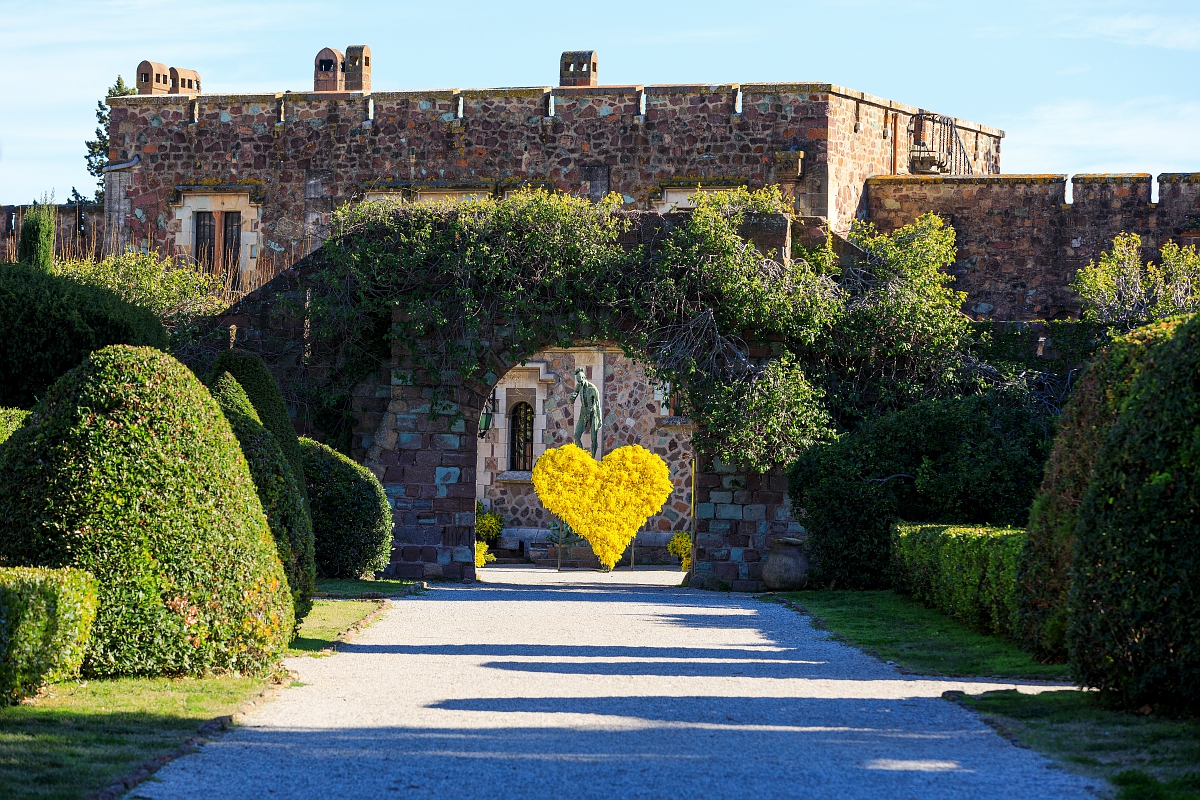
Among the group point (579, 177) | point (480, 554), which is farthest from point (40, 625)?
point (579, 177)

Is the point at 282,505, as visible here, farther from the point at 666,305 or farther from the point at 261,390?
the point at 666,305

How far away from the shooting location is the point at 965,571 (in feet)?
36.3

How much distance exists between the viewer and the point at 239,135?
2483 cm

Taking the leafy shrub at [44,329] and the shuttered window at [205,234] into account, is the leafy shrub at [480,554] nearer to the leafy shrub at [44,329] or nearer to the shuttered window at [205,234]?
the shuttered window at [205,234]

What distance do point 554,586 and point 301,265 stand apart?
537cm

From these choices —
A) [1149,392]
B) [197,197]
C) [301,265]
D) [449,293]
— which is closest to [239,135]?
[197,197]

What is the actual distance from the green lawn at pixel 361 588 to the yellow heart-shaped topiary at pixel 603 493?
6.80 metres

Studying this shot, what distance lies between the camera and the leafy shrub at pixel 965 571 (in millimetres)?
9844

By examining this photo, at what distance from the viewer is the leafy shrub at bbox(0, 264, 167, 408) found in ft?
49.7

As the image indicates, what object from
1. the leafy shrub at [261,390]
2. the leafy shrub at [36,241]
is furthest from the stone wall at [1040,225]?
the leafy shrub at [36,241]

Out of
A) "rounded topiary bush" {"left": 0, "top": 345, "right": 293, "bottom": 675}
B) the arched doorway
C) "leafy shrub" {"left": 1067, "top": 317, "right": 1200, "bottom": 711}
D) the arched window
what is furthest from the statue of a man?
"leafy shrub" {"left": 1067, "top": 317, "right": 1200, "bottom": 711}

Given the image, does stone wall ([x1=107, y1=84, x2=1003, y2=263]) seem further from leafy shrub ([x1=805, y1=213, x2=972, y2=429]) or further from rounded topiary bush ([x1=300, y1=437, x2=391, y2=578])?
rounded topiary bush ([x1=300, y1=437, x2=391, y2=578])

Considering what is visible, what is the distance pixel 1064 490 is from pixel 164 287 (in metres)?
13.8

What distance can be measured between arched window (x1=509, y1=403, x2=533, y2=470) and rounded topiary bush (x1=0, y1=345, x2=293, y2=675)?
1817 cm
